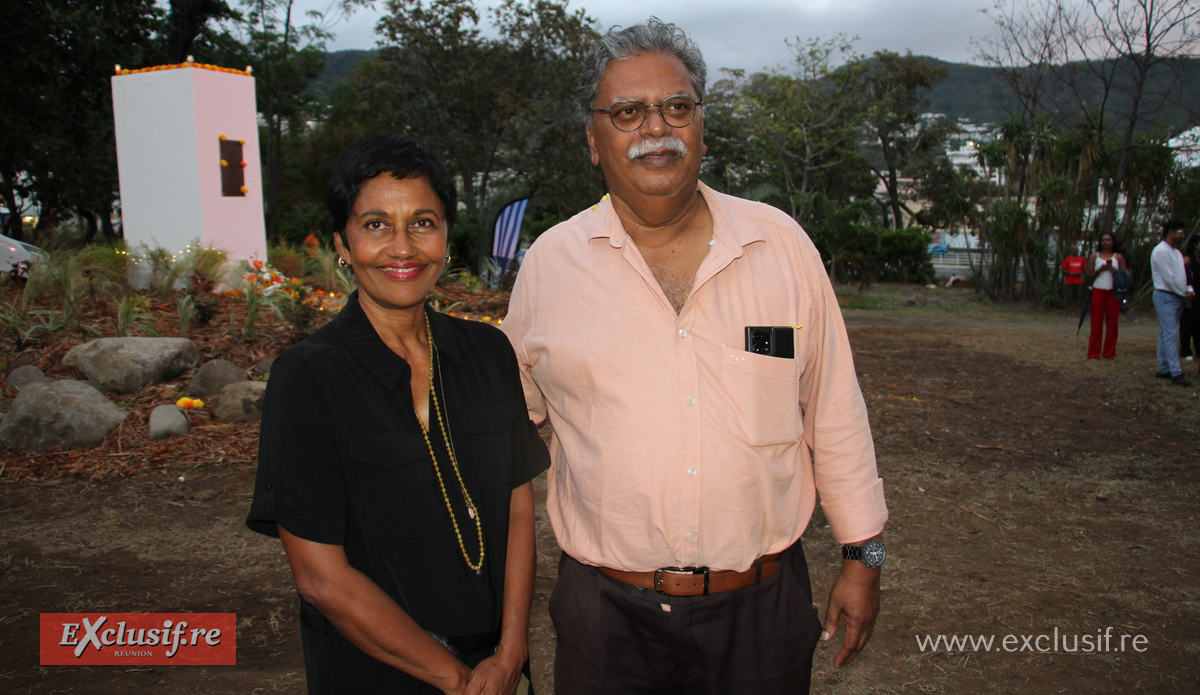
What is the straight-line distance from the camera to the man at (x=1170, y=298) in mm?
8672

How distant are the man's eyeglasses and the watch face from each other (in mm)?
1251

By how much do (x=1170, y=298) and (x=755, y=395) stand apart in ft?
29.9

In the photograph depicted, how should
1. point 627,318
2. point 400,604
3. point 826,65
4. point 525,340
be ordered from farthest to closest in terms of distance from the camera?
point 826,65
point 525,340
point 627,318
point 400,604

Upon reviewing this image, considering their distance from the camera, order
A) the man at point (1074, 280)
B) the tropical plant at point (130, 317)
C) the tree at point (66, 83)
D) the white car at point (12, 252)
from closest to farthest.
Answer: the tropical plant at point (130, 317), the white car at point (12, 252), the tree at point (66, 83), the man at point (1074, 280)

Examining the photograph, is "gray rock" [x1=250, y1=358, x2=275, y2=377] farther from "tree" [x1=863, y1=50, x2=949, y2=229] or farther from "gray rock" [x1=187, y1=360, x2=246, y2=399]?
"tree" [x1=863, y1=50, x2=949, y2=229]

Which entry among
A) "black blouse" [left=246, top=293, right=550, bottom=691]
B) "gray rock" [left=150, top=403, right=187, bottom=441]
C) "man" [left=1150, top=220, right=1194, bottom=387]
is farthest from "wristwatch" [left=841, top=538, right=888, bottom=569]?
"man" [left=1150, top=220, right=1194, bottom=387]

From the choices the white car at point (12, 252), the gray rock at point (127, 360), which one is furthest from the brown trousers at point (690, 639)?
the white car at point (12, 252)

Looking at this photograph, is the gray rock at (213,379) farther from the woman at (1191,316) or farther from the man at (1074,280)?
the man at (1074,280)

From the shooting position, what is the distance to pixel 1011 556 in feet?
14.1

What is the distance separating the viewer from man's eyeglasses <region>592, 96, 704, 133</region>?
7.07 feet

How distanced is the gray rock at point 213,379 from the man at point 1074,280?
14.5 metres

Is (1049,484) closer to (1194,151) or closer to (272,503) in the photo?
(272,503)

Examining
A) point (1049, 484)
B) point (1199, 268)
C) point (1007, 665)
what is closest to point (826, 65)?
point (1199, 268)

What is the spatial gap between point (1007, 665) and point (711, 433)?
7.18ft
